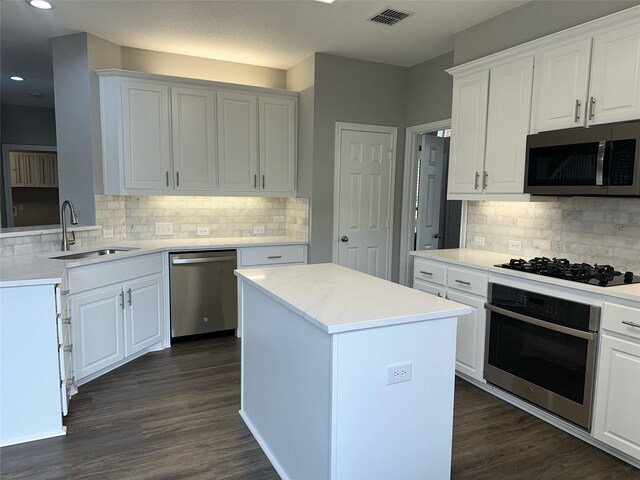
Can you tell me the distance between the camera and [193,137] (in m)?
4.25

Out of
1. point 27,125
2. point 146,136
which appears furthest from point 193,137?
point 27,125

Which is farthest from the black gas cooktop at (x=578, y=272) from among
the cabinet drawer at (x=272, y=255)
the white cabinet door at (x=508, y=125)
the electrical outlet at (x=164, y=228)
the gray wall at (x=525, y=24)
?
the electrical outlet at (x=164, y=228)

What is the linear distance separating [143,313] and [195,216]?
51.6 inches

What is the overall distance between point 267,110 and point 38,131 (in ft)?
14.5

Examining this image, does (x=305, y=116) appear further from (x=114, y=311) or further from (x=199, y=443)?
(x=199, y=443)

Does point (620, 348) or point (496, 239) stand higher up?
point (496, 239)

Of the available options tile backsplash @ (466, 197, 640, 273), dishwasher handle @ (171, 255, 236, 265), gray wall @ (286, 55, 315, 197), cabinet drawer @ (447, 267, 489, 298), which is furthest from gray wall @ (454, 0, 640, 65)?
dishwasher handle @ (171, 255, 236, 265)

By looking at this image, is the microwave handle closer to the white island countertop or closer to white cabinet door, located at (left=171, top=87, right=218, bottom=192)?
the white island countertop

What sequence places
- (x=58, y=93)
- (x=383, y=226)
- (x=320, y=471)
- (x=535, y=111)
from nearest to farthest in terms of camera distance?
(x=320, y=471) → (x=535, y=111) → (x=58, y=93) → (x=383, y=226)

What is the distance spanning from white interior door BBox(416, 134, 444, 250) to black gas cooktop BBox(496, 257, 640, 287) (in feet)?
6.34

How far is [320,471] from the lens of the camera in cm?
175

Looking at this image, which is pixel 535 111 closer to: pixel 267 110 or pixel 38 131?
pixel 267 110

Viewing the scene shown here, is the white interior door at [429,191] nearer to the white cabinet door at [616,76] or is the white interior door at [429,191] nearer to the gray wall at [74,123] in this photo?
the white cabinet door at [616,76]

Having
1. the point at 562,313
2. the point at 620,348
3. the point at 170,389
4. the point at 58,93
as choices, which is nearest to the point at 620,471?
the point at 620,348
